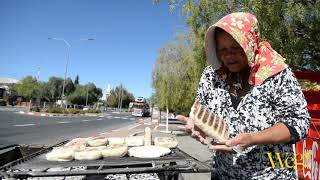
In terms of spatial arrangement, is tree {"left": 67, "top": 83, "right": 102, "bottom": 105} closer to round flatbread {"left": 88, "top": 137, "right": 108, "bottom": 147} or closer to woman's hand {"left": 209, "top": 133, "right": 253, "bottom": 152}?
round flatbread {"left": 88, "top": 137, "right": 108, "bottom": 147}

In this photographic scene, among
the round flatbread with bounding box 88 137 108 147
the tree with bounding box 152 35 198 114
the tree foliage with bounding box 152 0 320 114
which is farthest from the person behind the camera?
the tree with bounding box 152 35 198 114

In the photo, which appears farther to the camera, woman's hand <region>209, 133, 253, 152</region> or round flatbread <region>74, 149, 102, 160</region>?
round flatbread <region>74, 149, 102, 160</region>

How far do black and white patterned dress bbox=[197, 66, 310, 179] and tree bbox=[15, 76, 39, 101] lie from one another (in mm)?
106136

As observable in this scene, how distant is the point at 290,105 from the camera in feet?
6.23

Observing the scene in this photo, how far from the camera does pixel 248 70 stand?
7.00 ft

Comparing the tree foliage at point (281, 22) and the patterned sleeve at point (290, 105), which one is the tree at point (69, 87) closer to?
the tree foliage at point (281, 22)

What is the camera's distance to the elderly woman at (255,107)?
1.88 metres

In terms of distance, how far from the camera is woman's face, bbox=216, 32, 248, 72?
2.05 meters

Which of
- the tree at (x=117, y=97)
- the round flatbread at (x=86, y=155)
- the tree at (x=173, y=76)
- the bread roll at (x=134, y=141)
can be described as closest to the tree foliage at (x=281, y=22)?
the bread roll at (x=134, y=141)

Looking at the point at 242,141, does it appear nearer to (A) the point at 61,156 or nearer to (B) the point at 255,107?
(B) the point at 255,107

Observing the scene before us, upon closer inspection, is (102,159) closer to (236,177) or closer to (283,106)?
(236,177)

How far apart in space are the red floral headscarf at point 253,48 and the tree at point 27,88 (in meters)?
106

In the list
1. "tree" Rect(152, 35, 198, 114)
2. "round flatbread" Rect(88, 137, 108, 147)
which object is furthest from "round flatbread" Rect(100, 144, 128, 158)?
"tree" Rect(152, 35, 198, 114)

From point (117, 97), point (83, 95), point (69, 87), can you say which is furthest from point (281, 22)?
point (117, 97)
